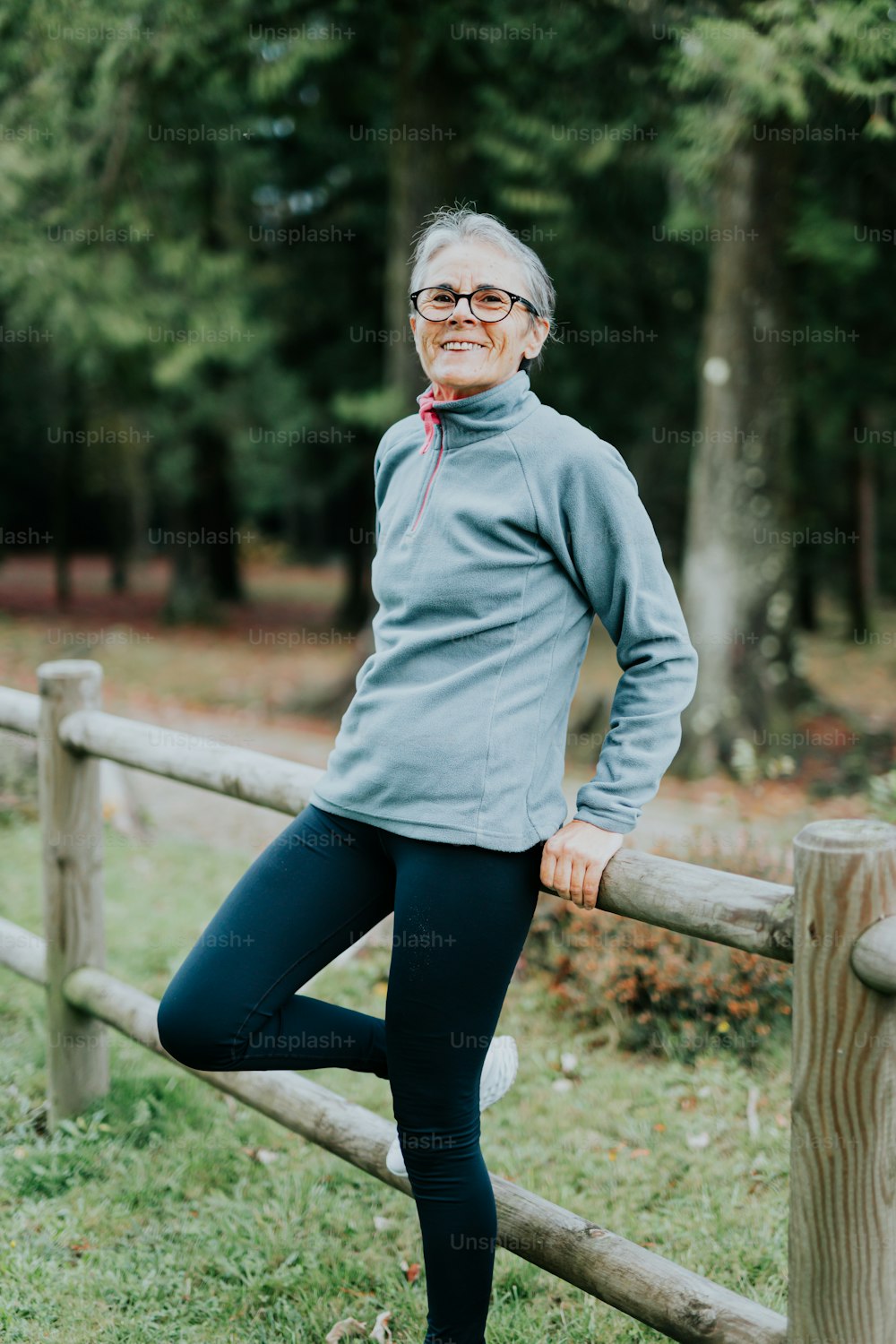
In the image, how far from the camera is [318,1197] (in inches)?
127

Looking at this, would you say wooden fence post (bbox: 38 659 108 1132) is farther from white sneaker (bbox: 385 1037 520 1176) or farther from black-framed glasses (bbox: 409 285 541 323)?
black-framed glasses (bbox: 409 285 541 323)

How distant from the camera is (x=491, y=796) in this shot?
6.64 ft

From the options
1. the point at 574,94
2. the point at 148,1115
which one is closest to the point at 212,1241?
the point at 148,1115

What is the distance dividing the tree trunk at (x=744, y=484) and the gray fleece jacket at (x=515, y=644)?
7130 millimetres

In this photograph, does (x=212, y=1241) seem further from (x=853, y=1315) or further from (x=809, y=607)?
(x=809, y=607)

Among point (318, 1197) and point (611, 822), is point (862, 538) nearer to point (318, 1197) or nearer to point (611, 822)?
point (318, 1197)

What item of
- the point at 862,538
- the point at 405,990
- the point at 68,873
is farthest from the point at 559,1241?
the point at 862,538

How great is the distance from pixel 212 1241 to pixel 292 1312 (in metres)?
Answer: 0.37

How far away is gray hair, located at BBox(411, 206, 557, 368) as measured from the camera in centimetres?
221

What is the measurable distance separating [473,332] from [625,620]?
59cm

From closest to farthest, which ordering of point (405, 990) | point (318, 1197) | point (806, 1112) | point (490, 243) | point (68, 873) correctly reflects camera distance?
point (806, 1112) < point (405, 990) < point (490, 243) < point (318, 1197) < point (68, 873)

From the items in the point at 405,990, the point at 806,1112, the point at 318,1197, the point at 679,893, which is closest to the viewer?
the point at 806,1112

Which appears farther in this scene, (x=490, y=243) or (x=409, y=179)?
(x=409, y=179)

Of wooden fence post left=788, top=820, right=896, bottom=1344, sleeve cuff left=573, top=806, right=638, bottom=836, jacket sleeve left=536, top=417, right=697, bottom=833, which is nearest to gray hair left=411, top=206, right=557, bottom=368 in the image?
jacket sleeve left=536, top=417, right=697, bottom=833
